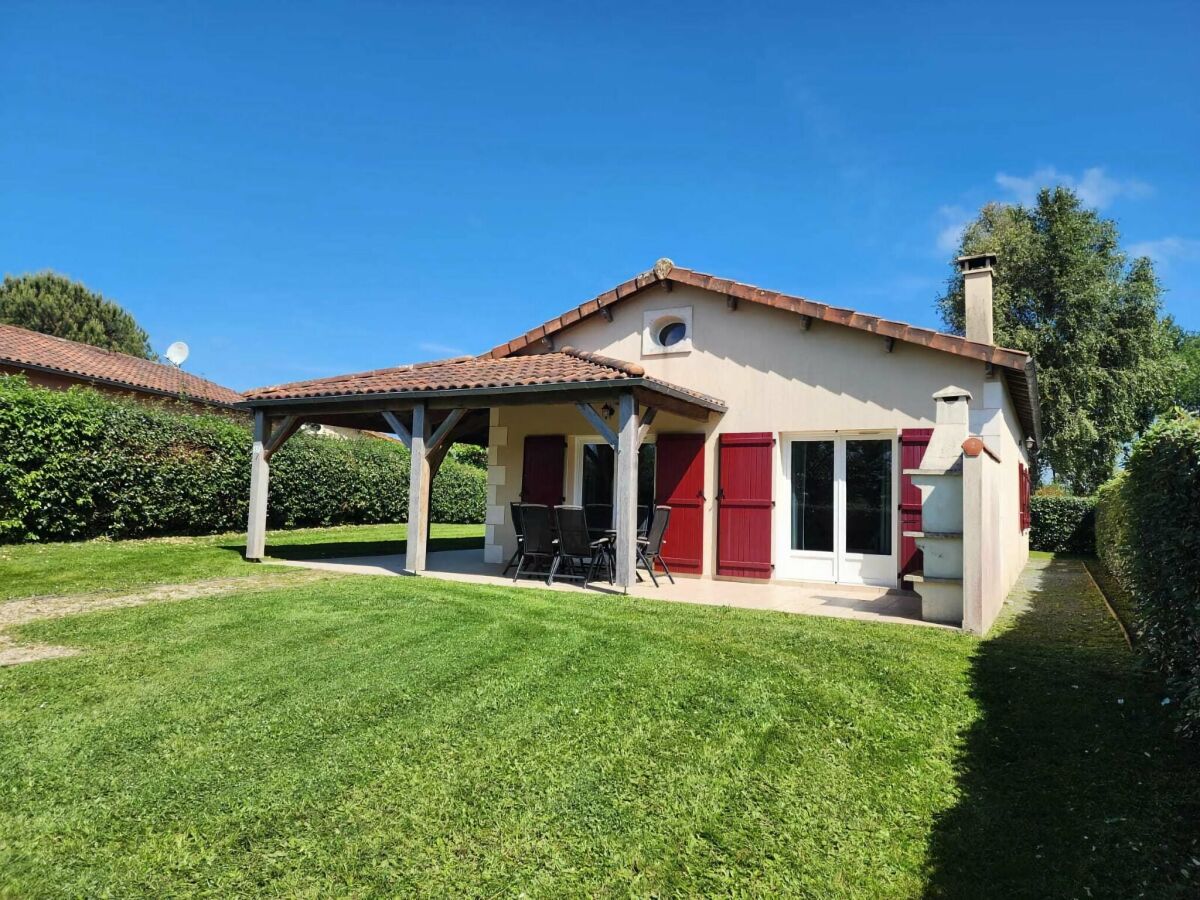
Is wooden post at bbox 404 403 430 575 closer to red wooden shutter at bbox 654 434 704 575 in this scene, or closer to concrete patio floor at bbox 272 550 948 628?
concrete patio floor at bbox 272 550 948 628

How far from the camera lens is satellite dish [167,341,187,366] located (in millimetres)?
21814

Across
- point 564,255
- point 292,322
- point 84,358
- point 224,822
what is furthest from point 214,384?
point 224,822

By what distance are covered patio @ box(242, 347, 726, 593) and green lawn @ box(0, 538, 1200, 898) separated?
2.93 metres

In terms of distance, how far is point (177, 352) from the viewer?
72.8 ft

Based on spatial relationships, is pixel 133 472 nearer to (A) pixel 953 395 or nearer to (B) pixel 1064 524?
(A) pixel 953 395

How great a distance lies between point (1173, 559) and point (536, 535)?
20.9 ft

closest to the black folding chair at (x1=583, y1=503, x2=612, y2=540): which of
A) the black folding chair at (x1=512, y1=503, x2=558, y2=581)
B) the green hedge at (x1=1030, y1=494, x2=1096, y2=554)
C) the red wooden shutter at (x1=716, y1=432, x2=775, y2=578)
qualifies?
the black folding chair at (x1=512, y1=503, x2=558, y2=581)

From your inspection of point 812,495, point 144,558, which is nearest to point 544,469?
point 812,495

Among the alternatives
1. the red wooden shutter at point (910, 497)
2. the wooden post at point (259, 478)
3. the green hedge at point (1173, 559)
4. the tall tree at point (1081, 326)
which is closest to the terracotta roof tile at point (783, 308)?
the red wooden shutter at point (910, 497)

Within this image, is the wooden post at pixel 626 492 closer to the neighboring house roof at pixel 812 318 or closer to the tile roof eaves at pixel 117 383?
the neighboring house roof at pixel 812 318

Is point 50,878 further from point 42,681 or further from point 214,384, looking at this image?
point 214,384

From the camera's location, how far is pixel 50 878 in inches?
89.6

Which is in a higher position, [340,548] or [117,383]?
[117,383]

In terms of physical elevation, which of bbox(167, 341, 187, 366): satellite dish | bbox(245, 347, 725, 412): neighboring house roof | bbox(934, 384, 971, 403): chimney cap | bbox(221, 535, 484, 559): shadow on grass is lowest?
bbox(221, 535, 484, 559): shadow on grass
